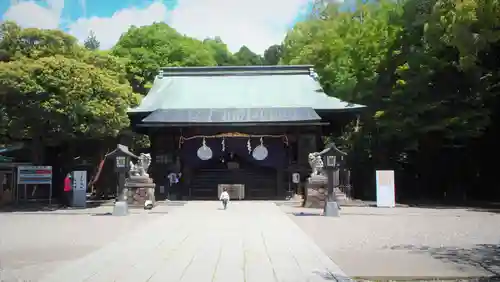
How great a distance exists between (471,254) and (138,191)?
13571 mm

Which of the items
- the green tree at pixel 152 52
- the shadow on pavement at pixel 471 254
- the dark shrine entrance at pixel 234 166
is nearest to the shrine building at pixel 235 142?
the dark shrine entrance at pixel 234 166

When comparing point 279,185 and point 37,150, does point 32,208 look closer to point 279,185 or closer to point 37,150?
point 37,150

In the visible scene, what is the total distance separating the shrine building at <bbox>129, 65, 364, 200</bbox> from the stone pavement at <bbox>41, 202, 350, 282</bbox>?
10.9 metres

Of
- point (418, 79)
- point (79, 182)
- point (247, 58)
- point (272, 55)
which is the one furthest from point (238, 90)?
point (272, 55)

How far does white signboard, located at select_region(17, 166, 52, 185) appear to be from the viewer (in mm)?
18703

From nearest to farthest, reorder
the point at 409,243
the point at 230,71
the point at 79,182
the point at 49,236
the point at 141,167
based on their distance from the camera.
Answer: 1. the point at 409,243
2. the point at 49,236
3. the point at 141,167
4. the point at 79,182
5. the point at 230,71

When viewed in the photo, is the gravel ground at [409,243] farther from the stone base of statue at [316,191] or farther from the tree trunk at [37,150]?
the tree trunk at [37,150]

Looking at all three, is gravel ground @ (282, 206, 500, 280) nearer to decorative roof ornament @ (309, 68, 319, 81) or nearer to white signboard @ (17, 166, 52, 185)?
white signboard @ (17, 166, 52, 185)

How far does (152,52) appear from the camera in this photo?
39.2 m

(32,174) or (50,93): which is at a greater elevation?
(50,93)

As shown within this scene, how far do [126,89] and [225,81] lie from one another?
10000 millimetres

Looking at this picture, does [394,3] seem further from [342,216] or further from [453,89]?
[342,216]

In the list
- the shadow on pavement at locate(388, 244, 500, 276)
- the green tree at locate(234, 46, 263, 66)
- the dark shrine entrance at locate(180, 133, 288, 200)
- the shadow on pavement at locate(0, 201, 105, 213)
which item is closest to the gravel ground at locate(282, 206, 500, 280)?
the shadow on pavement at locate(388, 244, 500, 276)

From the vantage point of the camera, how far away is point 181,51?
40.5 meters
